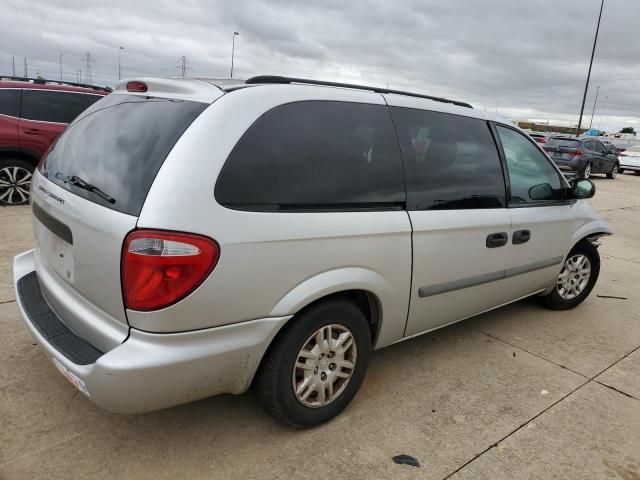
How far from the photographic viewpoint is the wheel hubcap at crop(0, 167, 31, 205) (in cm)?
706

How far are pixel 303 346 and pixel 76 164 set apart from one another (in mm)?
1415

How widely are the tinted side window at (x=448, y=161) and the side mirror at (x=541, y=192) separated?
1.44ft

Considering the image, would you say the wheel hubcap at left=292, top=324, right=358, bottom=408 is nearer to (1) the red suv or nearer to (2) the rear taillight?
(2) the rear taillight

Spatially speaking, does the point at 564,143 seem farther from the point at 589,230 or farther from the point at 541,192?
the point at 541,192

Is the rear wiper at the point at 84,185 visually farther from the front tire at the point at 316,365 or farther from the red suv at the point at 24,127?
the red suv at the point at 24,127

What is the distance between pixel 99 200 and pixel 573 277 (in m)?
4.01

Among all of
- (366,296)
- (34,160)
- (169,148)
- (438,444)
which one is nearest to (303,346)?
(366,296)

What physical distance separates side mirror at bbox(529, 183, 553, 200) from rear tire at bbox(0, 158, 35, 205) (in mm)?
6577

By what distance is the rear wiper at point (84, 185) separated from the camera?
2.14 meters

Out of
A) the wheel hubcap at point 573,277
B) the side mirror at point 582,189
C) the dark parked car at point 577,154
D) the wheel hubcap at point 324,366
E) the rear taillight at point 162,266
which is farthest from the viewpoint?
the dark parked car at point 577,154

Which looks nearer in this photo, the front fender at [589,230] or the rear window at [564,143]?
the front fender at [589,230]

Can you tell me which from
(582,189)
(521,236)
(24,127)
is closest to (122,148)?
(521,236)

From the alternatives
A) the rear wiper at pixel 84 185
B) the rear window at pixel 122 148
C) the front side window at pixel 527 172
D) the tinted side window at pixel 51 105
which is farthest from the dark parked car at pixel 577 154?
the rear wiper at pixel 84 185

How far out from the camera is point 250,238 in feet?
6.85
